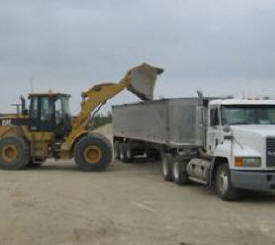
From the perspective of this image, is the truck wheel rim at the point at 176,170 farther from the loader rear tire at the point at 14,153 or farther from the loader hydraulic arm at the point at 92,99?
the loader rear tire at the point at 14,153

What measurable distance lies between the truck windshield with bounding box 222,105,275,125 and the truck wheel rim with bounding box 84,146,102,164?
8258 millimetres

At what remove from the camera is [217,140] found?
1684 centimetres

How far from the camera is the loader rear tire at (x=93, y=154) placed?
24016mm

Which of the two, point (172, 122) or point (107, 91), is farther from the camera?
point (107, 91)

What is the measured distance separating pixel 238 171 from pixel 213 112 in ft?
7.97

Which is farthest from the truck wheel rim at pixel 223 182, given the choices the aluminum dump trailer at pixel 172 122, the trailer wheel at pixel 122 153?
the trailer wheel at pixel 122 153

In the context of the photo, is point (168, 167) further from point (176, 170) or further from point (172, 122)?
point (172, 122)

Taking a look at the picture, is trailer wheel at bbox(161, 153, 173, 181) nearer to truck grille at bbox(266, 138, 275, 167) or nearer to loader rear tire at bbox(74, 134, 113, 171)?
loader rear tire at bbox(74, 134, 113, 171)

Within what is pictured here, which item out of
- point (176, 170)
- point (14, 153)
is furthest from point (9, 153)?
point (176, 170)

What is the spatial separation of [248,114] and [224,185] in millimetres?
2046

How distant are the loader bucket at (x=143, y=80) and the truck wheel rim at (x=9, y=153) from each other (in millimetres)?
4909

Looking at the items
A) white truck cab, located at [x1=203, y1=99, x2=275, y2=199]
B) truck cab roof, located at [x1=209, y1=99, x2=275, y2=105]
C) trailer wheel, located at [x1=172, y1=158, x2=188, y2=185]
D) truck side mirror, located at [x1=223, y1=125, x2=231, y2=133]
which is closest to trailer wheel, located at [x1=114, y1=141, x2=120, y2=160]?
trailer wheel, located at [x1=172, y1=158, x2=188, y2=185]

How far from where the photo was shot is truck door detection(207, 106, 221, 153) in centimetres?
1686

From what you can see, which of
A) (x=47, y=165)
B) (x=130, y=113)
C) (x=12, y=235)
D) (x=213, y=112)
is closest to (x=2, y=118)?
(x=47, y=165)
